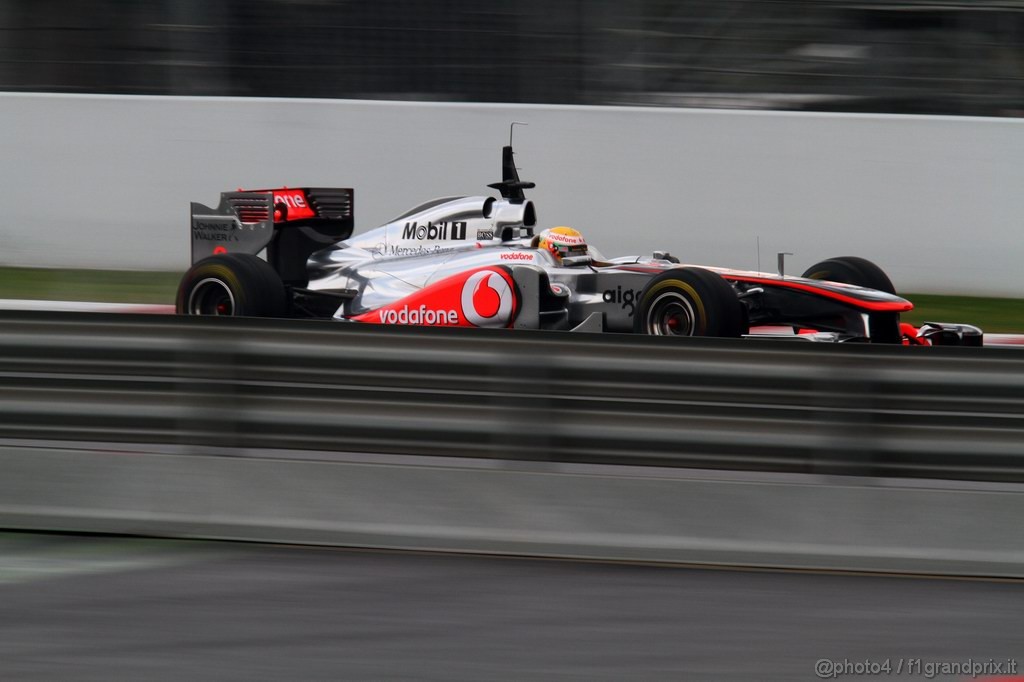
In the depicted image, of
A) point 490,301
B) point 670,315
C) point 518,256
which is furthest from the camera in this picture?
point 518,256

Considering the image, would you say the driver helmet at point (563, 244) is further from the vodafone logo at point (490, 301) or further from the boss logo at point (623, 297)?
the vodafone logo at point (490, 301)

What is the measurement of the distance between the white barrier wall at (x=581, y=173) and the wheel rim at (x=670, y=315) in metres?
5.35

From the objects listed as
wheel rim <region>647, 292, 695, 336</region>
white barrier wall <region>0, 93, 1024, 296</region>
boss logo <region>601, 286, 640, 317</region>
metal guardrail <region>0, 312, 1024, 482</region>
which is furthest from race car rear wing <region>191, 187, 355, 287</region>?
metal guardrail <region>0, 312, 1024, 482</region>

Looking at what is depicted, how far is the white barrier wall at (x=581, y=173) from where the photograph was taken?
1360cm

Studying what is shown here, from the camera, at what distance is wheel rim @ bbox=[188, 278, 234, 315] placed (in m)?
10.3

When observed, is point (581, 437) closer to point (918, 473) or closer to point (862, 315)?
point (918, 473)

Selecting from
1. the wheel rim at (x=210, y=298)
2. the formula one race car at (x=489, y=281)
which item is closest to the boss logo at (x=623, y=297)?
the formula one race car at (x=489, y=281)

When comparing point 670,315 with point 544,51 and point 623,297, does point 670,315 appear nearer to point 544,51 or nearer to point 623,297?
point 623,297

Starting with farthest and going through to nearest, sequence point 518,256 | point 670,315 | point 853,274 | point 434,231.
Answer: point 434,231 → point 853,274 → point 518,256 → point 670,315

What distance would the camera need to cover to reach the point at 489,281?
30.0ft

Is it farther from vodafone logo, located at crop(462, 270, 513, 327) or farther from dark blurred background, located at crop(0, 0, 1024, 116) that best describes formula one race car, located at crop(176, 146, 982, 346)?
dark blurred background, located at crop(0, 0, 1024, 116)

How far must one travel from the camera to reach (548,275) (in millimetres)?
9461

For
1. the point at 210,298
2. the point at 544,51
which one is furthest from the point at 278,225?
the point at 544,51

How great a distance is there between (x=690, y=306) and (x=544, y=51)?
7.18 meters
